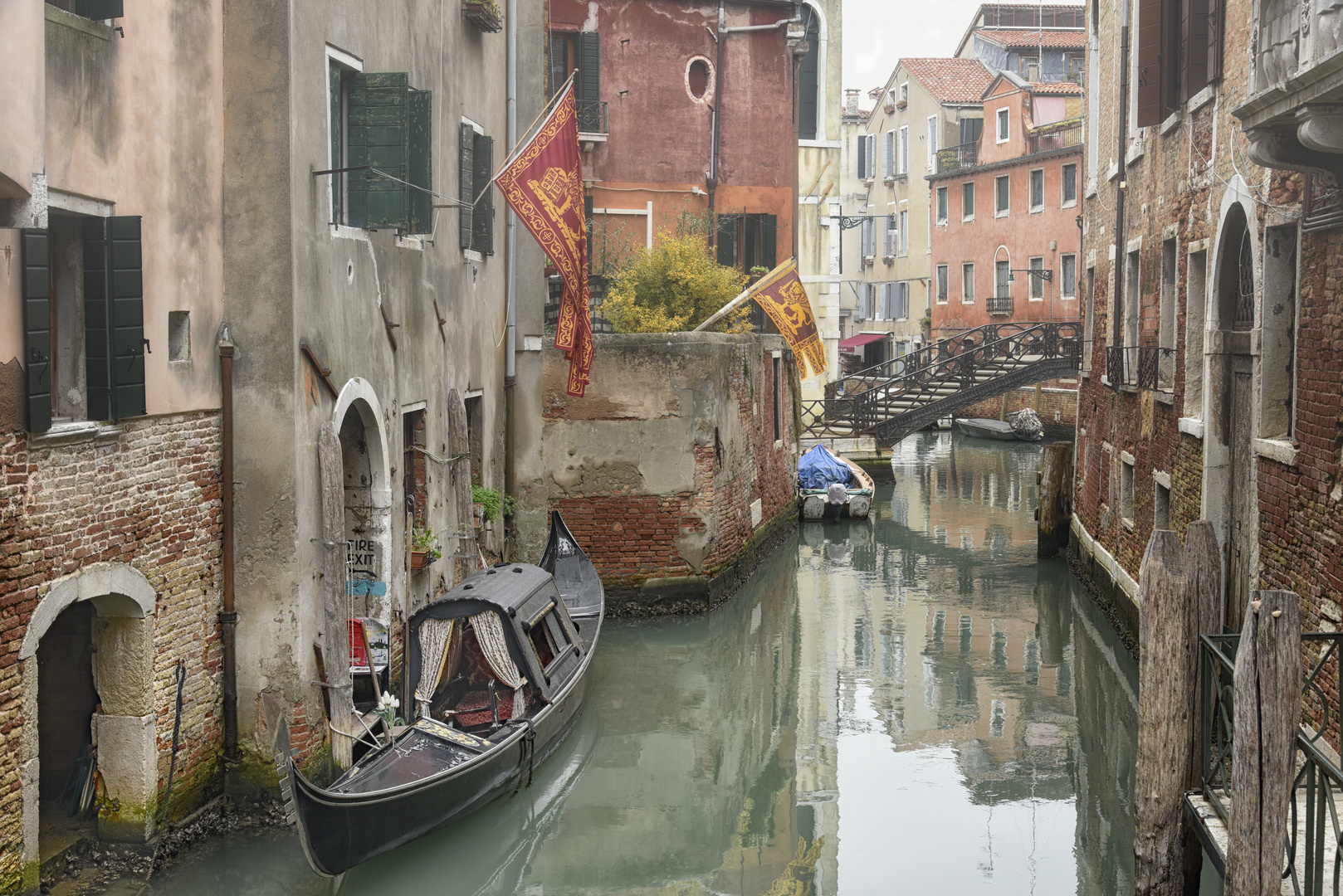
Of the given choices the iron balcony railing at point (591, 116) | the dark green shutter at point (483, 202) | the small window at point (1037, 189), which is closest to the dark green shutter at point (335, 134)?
the dark green shutter at point (483, 202)

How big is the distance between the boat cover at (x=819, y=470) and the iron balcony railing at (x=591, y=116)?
6.67m

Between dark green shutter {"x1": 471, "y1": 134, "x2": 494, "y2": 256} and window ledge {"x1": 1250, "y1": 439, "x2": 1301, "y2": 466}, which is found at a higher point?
dark green shutter {"x1": 471, "y1": 134, "x2": 494, "y2": 256}

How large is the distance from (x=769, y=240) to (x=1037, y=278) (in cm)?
1588

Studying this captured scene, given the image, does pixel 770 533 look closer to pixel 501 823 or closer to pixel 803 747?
pixel 803 747

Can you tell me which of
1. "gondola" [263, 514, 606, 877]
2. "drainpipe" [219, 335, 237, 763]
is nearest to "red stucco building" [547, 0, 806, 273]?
"gondola" [263, 514, 606, 877]

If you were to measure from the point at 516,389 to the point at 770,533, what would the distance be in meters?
6.00

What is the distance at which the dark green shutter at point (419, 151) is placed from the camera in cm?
934

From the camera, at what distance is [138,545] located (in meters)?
7.04

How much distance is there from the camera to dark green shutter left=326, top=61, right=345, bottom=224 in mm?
8945

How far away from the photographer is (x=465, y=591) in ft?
30.6

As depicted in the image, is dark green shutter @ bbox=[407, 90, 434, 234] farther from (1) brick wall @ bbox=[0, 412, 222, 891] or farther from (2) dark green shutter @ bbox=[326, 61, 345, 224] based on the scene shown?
(1) brick wall @ bbox=[0, 412, 222, 891]

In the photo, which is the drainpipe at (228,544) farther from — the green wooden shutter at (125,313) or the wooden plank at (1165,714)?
the wooden plank at (1165,714)

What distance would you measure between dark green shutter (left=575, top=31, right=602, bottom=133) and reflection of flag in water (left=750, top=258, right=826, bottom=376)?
4332 mm

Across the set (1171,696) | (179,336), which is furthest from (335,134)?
(1171,696)
